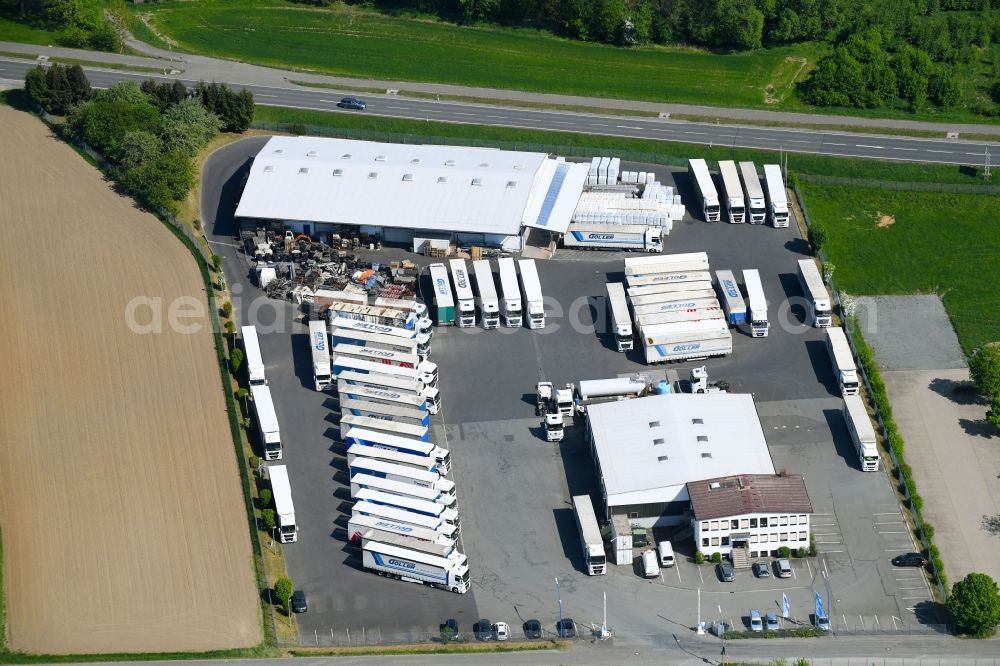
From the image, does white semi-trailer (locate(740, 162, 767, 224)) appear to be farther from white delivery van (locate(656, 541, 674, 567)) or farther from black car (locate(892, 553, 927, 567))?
white delivery van (locate(656, 541, 674, 567))

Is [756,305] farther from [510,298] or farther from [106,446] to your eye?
[106,446]

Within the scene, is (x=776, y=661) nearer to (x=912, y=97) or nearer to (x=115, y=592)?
(x=115, y=592)

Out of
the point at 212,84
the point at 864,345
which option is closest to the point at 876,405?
the point at 864,345

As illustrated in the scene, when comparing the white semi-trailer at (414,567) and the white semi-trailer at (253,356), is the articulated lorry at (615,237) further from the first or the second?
the white semi-trailer at (414,567)

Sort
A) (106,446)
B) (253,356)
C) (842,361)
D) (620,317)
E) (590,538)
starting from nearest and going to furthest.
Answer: (590,538) < (106,446) < (842,361) < (253,356) < (620,317)

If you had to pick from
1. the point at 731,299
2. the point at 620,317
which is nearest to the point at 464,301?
the point at 620,317

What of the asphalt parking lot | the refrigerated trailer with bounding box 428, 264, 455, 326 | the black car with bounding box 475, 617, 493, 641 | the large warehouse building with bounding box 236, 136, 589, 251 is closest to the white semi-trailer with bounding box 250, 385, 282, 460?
the asphalt parking lot
